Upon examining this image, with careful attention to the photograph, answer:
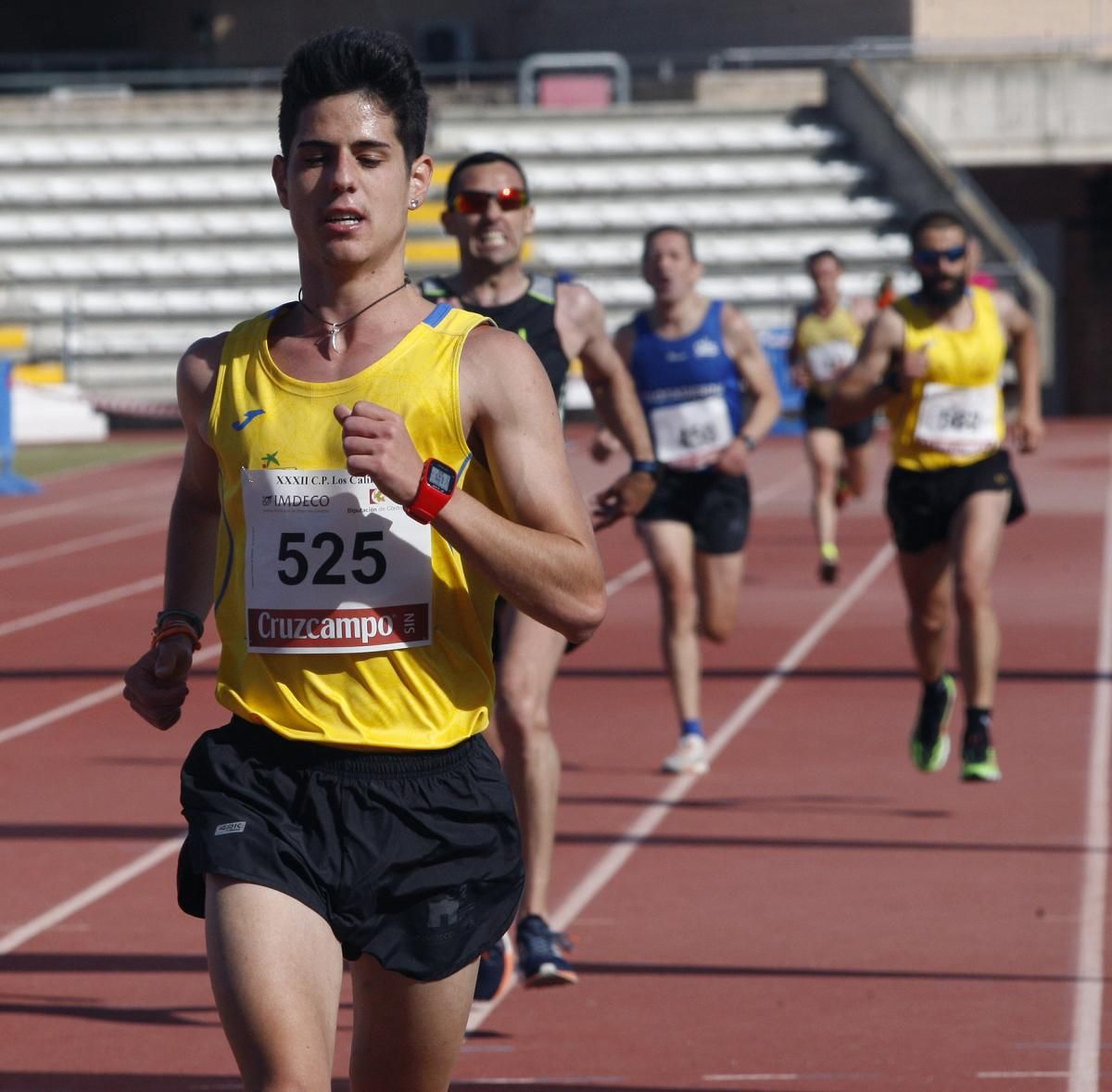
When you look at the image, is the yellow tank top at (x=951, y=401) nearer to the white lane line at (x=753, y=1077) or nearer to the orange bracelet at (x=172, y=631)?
the white lane line at (x=753, y=1077)

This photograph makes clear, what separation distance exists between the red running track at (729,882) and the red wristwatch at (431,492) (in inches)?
89.2

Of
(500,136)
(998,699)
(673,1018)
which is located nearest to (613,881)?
(673,1018)

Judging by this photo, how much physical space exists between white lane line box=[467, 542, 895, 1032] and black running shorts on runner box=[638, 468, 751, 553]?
0.86 metres

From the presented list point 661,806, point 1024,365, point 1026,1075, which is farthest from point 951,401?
point 1026,1075

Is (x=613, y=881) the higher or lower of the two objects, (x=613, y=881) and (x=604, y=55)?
the lower

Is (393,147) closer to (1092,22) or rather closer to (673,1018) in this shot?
(673,1018)

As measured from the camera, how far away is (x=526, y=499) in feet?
10.9

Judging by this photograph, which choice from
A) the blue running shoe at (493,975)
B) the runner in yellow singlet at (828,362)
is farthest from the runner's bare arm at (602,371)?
the runner in yellow singlet at (828,362)

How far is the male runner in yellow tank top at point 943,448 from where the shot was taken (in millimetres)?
8094

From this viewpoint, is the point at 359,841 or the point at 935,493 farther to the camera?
the point at 935,493

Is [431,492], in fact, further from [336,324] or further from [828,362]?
[828,362]

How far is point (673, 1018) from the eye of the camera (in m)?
5.50

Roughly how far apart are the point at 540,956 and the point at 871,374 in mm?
3331

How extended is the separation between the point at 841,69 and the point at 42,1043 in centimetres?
2838
